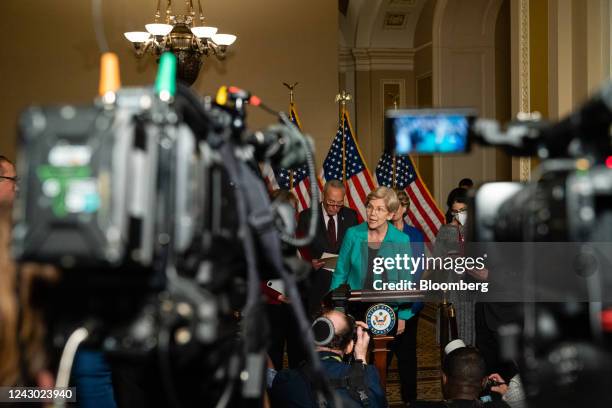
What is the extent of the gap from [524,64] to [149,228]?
6819mm

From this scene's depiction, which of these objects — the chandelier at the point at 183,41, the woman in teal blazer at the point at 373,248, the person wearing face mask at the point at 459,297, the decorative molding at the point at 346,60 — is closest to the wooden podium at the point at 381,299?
the woman in teal blazer at the point at 373,248

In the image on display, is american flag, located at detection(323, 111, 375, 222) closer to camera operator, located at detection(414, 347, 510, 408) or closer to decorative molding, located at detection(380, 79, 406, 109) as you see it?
camera operator, located at detection(414, 347, 510, 408)

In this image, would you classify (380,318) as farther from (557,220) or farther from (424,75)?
(424,75)

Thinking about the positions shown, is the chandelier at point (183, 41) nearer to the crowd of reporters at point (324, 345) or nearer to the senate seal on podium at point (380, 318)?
the crowd of reporters at point (324, 345)

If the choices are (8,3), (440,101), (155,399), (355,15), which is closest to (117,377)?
(155,399)

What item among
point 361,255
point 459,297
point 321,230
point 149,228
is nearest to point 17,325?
point 149,228

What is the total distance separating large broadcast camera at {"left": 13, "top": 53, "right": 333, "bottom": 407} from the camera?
106 cm

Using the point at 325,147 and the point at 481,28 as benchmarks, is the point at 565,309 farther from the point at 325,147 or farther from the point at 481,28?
Result: the point at 481,28

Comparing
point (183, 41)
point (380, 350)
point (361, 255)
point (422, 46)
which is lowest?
point (380, 350)

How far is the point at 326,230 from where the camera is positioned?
19.7 ft

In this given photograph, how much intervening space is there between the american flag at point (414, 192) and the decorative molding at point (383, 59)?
6.17 metres

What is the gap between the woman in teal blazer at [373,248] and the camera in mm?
4961

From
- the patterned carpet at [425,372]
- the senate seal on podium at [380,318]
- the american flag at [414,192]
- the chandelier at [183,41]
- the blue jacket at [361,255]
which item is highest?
the chandelier at [183,41]

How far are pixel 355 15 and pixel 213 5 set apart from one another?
17.1 feet
